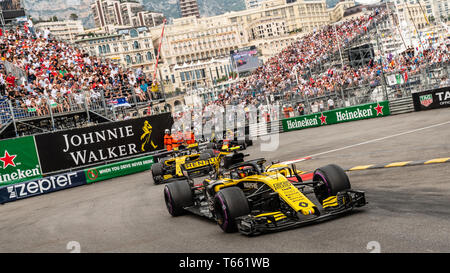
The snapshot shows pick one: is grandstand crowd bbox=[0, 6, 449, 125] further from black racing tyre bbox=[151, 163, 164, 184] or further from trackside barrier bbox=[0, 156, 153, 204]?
black racing tyre bbox=[151, 163, 164, 184]

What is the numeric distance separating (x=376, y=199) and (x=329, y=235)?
2.47m

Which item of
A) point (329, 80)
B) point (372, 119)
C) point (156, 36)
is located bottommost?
point (372, 119)

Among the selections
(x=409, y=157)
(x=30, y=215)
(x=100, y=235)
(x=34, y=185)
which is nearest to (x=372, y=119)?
(x=409, y=157)

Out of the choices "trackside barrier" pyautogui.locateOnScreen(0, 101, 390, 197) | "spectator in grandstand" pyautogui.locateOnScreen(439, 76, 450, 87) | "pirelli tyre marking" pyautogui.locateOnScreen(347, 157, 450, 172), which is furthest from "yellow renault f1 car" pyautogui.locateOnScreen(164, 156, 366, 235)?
"spectator in grandstand" pyautogui.locateOnScreen(439, 76, 450, 87)

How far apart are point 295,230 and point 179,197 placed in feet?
12.6

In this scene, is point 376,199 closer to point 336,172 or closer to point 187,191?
point 336,172

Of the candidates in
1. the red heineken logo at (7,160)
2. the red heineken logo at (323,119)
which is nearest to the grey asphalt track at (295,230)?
the red heineken logo at (7,160)

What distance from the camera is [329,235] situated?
282 inches

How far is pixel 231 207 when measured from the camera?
27.3 feet

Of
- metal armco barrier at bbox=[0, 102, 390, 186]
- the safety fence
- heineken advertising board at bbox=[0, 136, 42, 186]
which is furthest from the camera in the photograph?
metal armco barrier at bbox=[0, 102, 390, 186]

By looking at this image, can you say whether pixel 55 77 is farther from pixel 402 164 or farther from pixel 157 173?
pixel 402 164

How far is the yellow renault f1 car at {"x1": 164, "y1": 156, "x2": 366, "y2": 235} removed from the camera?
7.98 m

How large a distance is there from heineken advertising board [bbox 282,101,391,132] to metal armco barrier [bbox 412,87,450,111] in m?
1.80

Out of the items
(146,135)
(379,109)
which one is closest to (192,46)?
(379,109)
